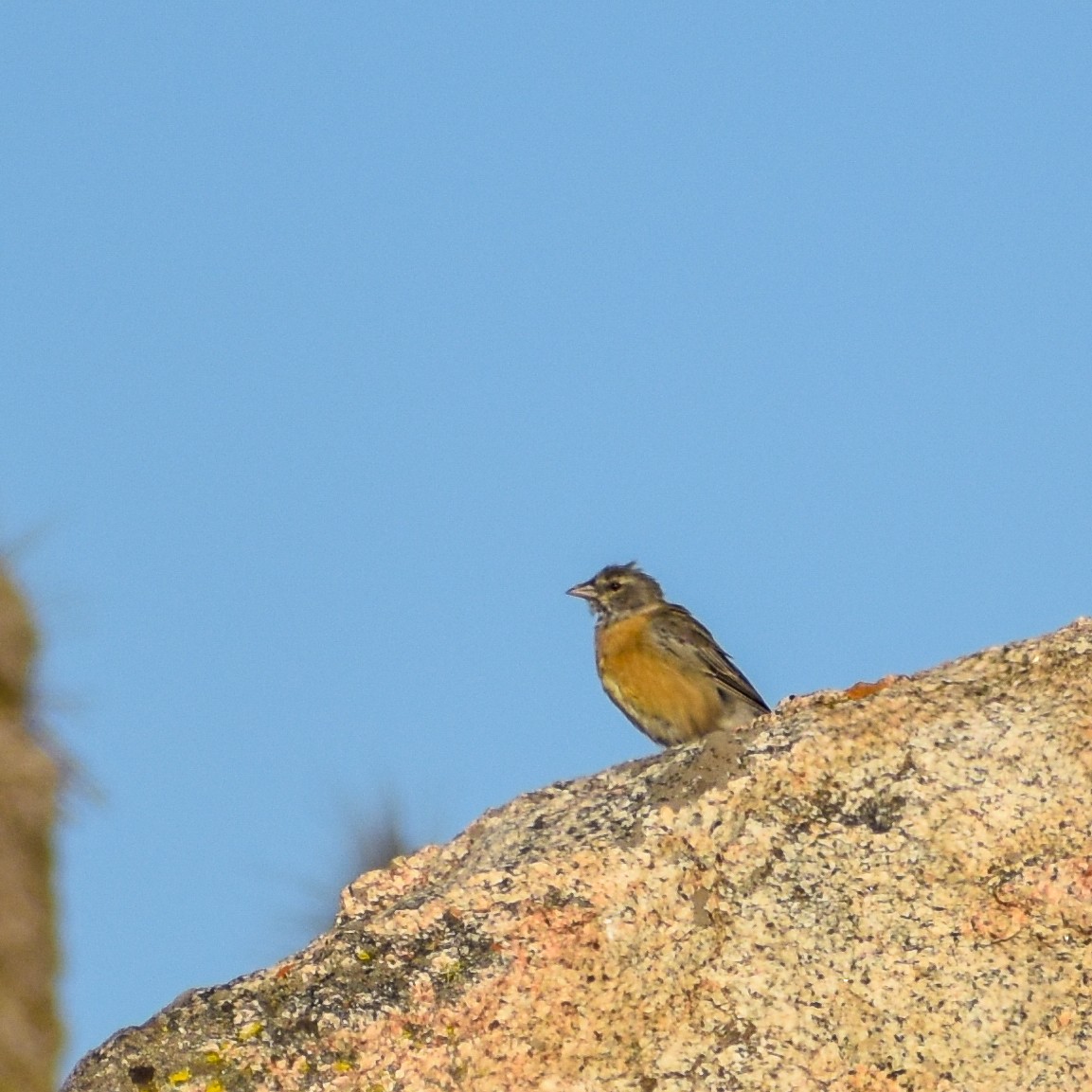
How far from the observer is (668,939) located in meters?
5.12

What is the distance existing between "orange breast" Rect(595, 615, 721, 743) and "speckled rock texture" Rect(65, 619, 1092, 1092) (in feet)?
13.7

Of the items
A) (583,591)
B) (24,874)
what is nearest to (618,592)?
(583,591)

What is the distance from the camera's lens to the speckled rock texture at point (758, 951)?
4.98 metres

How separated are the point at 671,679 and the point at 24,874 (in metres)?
3.73

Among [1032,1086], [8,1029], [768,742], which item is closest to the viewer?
[1032,1086]

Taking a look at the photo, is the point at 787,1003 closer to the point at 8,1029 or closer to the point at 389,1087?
the point at 389,1087

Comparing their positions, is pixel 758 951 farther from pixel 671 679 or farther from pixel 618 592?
pixel 618 592

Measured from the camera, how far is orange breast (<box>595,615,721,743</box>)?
31.5ft

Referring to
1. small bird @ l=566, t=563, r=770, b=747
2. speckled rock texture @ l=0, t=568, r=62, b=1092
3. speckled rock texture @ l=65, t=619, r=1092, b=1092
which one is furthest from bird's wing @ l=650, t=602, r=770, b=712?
speckled rock texture @ l=65, t=619, r=1092, b=1092

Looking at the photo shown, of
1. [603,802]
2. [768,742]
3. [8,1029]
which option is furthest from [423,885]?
[8,1029]

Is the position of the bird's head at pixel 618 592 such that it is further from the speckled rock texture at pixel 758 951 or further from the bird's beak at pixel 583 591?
the speckled rock texture at pixel 758 951

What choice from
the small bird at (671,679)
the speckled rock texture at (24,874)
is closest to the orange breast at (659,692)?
the small bird at (671,679)

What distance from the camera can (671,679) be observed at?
969cm

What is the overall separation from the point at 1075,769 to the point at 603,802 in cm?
112
